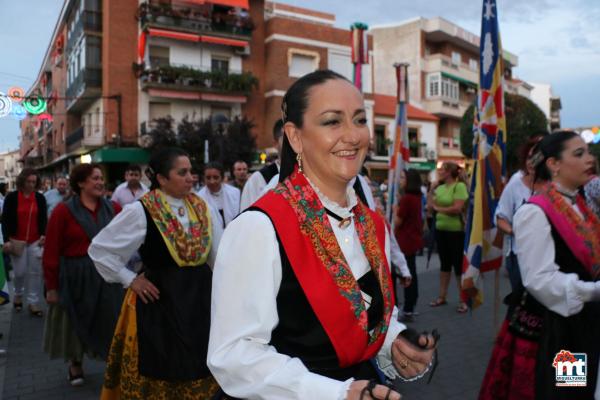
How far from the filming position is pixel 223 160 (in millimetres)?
22922

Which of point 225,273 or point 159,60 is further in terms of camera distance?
point 159,60

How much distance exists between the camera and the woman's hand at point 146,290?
324 cm

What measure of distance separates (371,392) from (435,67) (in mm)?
36314

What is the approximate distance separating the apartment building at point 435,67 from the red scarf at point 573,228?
33355mm

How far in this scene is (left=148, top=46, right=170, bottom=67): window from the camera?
24641 millimetres

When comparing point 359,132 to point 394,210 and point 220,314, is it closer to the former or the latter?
point 220,314

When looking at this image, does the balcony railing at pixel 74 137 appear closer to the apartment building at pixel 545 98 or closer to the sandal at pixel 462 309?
the sandal at pixel 462 309

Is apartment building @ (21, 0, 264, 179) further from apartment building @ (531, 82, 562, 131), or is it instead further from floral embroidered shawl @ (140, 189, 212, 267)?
apartment building @ (531, 82, 562, 131)

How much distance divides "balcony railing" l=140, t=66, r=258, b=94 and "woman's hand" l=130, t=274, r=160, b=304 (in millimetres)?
22093

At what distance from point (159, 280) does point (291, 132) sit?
2000 millimetres

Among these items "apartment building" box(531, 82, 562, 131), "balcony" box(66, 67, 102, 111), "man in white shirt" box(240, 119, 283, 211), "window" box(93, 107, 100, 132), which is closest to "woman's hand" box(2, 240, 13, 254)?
"man in white shirt" box(240, 119, 283, 211)

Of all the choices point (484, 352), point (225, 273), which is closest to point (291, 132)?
point (225, 273)

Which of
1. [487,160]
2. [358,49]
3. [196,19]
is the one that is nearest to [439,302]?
[487,160]

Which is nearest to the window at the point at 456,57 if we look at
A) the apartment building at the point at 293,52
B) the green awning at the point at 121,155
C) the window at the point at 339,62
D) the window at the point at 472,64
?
the window at the point at 472,64
